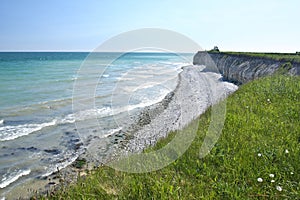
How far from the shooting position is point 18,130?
1306cm

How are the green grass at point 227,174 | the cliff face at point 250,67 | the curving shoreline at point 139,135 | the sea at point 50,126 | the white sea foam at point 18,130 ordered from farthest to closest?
the cliff face at point 250,67 < the white sea foam at point 18,130 < the sea at point 50,126 < the curving shoreline at point 139,135 < the green grass at point 227,174

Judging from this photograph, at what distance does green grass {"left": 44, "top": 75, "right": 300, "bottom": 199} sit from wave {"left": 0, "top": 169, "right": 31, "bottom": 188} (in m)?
3.62

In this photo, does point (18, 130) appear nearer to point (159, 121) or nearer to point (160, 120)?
point (159, 121)

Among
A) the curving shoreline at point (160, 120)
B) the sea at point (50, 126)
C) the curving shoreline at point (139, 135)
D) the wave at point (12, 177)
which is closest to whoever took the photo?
the wave at point (12, 177)

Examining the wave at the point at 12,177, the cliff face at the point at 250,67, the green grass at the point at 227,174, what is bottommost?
the wave at the point at 12,177

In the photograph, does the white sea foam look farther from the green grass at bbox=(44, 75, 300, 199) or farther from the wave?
the green grass at bbox=(44, 75, 300, 199)

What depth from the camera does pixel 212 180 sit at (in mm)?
4637

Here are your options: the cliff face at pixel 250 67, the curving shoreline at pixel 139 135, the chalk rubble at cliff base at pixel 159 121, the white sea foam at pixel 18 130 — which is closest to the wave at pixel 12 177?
the curving shoreline at pixel 139 135

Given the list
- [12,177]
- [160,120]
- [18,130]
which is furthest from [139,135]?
[18,130]

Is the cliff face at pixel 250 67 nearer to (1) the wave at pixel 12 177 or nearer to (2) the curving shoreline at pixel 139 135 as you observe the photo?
(2) the curving shoreline at pixel 139 135

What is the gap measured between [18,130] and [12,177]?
5.44 meters

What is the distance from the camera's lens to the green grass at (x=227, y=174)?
4211 millimetres

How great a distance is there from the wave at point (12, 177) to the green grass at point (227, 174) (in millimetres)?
3619

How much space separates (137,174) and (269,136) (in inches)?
142
